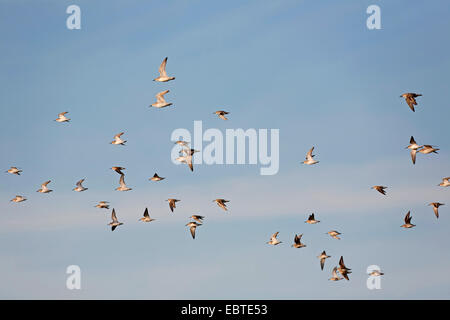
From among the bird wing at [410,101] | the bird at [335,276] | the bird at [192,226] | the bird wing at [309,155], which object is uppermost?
the bird wing at [410,101]

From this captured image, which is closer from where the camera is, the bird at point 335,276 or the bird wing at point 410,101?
the bird wing at point 410,101

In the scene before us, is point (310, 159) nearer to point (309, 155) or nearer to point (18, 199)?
point (309, 155)

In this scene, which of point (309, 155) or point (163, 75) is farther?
point (309, 155)

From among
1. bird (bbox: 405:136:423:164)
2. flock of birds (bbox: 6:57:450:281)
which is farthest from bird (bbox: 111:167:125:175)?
bird (bbox: 405:136:423:164)

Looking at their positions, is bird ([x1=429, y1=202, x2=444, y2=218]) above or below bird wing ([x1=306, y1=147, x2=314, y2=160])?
below

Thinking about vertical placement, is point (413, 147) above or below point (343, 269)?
above

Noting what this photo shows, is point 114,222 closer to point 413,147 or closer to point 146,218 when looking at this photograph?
point 146,218

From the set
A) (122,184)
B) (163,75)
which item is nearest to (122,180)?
(122,184)

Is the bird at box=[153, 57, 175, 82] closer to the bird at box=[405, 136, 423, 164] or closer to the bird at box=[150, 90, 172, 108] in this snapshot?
the bird at box=[150, 90, 172, 108]

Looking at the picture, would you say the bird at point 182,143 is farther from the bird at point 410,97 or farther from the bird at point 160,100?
the bird at point 410,97

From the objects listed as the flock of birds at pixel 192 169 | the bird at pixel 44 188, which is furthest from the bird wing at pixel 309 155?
the bird at pixel 44 188
